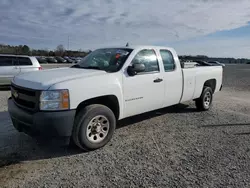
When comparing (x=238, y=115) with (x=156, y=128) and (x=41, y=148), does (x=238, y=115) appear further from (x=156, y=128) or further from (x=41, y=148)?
(x=41, y=148)

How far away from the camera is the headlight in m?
3.21

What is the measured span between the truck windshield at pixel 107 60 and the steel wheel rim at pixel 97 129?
97 cm

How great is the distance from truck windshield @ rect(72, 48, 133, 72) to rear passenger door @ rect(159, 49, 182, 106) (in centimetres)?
102

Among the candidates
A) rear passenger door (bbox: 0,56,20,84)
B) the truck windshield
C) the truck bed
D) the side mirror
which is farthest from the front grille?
rear passenger door (bbox: 0,56,20,84)

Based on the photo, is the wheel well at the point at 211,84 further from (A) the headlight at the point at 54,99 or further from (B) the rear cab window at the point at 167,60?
(A) the headlight at the point at 54,99

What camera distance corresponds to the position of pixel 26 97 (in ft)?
11.3

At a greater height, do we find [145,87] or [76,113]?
[145,87]

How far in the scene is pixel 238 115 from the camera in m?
6.33

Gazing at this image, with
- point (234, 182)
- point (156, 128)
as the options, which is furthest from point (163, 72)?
point (234, 182)

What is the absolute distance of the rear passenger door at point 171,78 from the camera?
4.95 meters

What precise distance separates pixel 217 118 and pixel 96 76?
154 inches

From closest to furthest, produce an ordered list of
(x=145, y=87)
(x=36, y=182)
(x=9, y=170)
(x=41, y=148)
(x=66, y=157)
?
(x=36, y=182) < (x=9, y=170) < (x=66, y=157) < (x=41, y=148) < (x=145, y=87)

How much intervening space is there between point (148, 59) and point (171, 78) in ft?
2.54

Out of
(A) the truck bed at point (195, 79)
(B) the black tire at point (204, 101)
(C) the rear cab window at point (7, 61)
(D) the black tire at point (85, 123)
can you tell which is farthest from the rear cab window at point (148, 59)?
(C) the rear cab window at point (7, 61)
